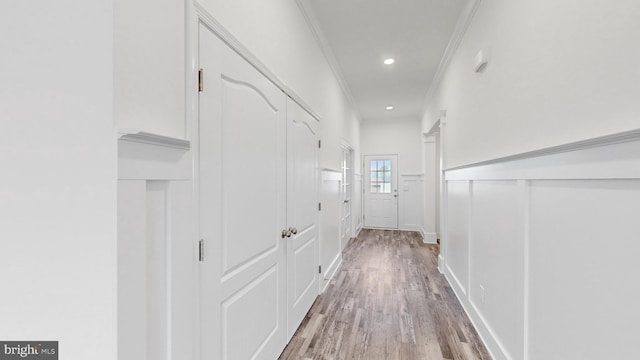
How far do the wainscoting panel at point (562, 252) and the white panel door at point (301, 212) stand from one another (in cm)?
142

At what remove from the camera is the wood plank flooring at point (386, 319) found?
6.32 feet

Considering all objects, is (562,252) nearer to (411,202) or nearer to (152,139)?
(152,139)

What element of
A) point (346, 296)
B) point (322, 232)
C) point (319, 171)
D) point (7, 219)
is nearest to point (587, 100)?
point (7, 219)

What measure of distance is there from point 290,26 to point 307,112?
0.69 m

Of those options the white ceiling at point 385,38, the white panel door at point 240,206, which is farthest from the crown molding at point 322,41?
the white panel door at point 240,206

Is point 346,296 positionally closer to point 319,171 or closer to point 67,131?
point 319,171

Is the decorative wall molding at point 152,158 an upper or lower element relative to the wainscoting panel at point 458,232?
upper

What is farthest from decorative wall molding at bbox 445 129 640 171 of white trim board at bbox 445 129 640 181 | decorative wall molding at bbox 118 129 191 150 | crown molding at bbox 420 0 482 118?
crown molding at bbox 420 0 482 118

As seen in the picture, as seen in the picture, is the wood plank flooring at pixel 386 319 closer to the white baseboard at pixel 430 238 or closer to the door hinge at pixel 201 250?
the door hinge at pixel 201 250

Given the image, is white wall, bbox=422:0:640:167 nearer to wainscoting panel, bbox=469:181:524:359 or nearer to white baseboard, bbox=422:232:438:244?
wainscoting panel, bbox=469:181:524:359

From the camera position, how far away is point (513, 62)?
5.31 feet

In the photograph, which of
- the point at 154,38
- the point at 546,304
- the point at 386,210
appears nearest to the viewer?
the point at 154,38

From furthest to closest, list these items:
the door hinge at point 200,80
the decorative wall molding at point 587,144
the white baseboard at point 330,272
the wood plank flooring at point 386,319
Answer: the white baseboard at point 330,272 < the wood plank flooring at point 386,319 < the door hinge at point 200,80 < the decorative wall molding at point 587,144
